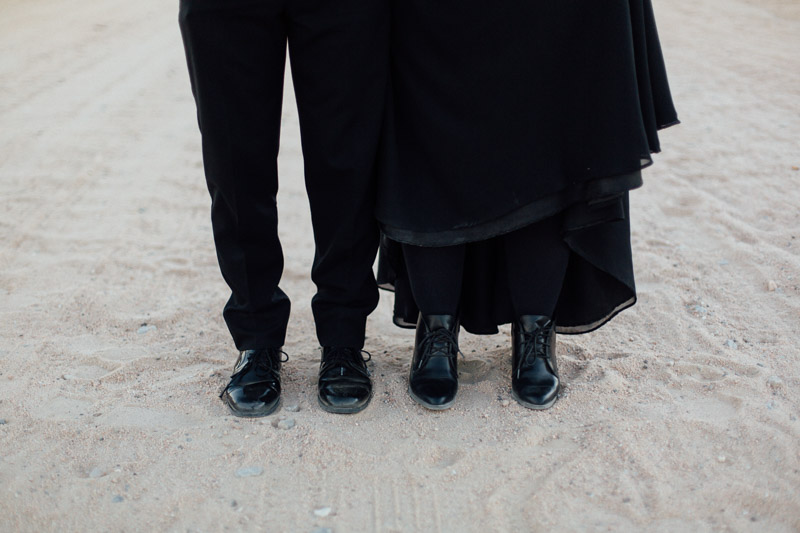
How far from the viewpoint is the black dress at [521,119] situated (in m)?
1.48

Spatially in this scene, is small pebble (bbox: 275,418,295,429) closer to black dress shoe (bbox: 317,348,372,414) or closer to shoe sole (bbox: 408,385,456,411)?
black dress shoe (bbox: 317,348,372,414)

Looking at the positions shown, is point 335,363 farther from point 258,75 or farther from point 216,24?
point 216,24

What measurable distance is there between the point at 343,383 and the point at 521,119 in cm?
80

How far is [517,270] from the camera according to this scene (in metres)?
1.74

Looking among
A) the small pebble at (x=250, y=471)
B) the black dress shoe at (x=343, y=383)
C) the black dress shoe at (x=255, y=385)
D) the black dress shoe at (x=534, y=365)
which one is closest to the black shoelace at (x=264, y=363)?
the black dress shoe at (x=255, y=385)

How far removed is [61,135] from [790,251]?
3.77 m

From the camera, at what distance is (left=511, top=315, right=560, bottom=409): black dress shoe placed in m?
1.74

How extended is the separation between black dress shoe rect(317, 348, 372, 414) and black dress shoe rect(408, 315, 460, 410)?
13 centimetres

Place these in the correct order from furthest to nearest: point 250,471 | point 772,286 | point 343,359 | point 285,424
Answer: point 772,286 → point 343,359 → point 285,424 → point 250,471

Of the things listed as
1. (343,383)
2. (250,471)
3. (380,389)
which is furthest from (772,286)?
(250,471)

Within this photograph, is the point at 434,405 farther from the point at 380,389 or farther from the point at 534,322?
the point at 534,322

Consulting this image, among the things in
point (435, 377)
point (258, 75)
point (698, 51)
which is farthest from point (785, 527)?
point (698, 51)

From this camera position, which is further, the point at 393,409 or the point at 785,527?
the point at 393,409

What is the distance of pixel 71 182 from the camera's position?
3441 mm
